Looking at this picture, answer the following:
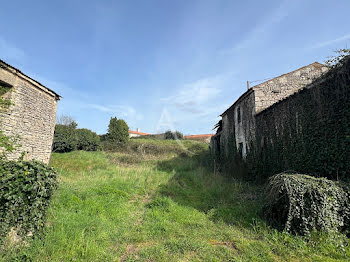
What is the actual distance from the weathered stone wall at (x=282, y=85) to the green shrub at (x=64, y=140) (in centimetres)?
1596

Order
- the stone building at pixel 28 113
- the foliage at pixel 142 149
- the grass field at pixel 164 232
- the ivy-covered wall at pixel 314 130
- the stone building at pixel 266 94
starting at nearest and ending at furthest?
the grass field at pixel 164 232
the ivy-covered wall at pixel 314 130
the stone building at pixel 28 113
the stone building at pixel 266 94
the foliage at pixel 142 149

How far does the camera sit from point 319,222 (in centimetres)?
353

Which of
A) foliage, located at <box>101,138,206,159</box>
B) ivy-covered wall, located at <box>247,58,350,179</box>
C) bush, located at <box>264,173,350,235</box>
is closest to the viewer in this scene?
bush, located at <box>264,173,350,235</box>

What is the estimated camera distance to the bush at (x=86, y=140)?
18562 millimetres

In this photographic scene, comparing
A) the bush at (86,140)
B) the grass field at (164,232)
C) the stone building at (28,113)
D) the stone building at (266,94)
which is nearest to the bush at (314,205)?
the grass field at (164,232)

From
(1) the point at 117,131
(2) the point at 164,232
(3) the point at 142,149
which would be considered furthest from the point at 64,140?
(2) the point at 164,232

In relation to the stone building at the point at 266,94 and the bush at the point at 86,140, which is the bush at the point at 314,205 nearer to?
the stone building at the point at 266,94

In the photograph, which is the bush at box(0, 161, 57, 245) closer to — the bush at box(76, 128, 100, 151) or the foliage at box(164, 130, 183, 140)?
the bush at box(76, 128, 100, 151)

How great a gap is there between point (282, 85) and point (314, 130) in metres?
5.16

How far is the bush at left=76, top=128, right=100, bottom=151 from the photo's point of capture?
731 inches

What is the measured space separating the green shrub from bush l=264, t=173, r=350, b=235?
1774 cm

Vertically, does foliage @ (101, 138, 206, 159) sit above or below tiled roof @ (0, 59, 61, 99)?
below

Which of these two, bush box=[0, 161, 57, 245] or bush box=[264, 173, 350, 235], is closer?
bush box=[0, 161, 57, 245]

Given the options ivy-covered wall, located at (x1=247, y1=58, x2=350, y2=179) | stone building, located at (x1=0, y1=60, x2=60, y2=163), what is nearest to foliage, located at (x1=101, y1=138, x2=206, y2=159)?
stone building, located at (x1=0, y1=60, x2=60, y2=163)
